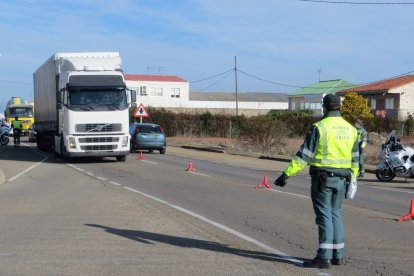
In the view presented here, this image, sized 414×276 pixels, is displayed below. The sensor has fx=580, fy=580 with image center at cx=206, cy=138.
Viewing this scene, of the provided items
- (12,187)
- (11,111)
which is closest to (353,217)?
(12,187)

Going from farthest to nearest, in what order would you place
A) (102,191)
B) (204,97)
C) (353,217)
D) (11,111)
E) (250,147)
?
(204,97) → (11,111) → (250,147) → (102,191) → (353,217)

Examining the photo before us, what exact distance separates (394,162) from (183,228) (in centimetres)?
1111

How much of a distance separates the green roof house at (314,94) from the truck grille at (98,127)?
198 feet

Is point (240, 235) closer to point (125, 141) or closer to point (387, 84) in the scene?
point (125, 141)

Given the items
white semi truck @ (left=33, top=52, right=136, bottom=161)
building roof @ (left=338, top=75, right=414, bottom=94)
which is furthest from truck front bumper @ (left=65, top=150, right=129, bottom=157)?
building roof @ (left=338, top=75, right=414, bottom=94)

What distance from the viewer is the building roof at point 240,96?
11369 centimetres

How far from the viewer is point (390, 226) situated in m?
9.79

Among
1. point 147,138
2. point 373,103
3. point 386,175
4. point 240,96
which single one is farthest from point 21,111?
point 240,96

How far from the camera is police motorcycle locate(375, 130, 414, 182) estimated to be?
18.2 meters

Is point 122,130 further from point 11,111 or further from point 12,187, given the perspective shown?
point 11,111

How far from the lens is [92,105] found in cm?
2252

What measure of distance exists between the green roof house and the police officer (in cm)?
7499

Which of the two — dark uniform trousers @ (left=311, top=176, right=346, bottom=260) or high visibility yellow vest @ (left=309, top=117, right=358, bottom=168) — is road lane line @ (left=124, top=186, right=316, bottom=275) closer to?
dark uniform trousers @ (left=311, top=176, right=346, bottom=260)

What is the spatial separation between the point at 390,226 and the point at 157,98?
87.6 meters
